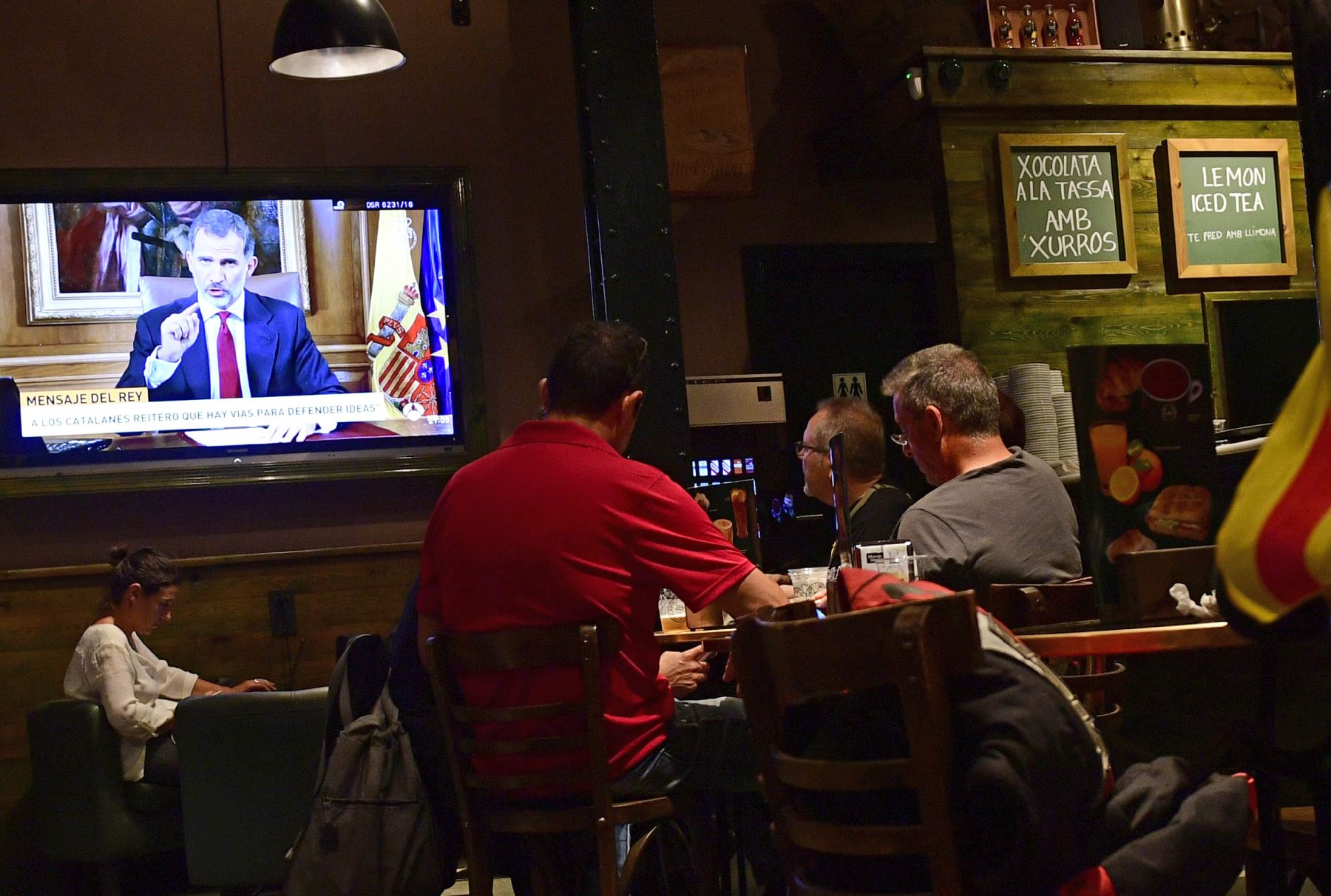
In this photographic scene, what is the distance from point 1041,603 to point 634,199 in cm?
246

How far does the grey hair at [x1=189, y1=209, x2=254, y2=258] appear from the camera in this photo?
5457 millimetres

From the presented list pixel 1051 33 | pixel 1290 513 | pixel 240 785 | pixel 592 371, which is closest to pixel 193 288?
pixel 240 785

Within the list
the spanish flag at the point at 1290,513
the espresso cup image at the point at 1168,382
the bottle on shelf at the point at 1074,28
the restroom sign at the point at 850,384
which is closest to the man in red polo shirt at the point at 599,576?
the espresso cup image at the point at 1168,382

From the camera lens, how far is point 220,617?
5367 millimetres

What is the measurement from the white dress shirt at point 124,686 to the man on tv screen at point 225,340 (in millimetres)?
1003

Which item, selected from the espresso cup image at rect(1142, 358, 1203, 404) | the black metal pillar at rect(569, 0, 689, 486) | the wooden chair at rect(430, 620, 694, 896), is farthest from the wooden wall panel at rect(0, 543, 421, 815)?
the espresso cup image at rect(1142, 358, 1203, 404)

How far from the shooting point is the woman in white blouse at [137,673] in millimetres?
4699

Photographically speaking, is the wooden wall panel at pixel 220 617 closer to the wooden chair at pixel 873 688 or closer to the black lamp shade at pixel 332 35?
the black lamp shade at pixel 332 35

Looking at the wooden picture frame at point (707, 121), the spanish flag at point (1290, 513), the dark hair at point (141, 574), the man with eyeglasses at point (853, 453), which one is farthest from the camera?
the wooden picture frame at point (707, 121)

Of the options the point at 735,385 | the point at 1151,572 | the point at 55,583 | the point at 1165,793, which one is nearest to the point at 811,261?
the point at 735,385

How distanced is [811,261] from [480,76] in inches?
67.1

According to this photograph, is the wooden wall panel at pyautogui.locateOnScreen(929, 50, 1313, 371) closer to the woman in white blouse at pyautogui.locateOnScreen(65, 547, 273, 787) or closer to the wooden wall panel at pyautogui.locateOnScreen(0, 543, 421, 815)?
the wooden wall panel at pyautogui.locateOnScreen(0, 543, 421, 815)

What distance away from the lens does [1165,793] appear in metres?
1.81

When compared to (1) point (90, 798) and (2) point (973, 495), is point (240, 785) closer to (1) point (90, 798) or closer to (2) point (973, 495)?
(1) point (90, 798)
